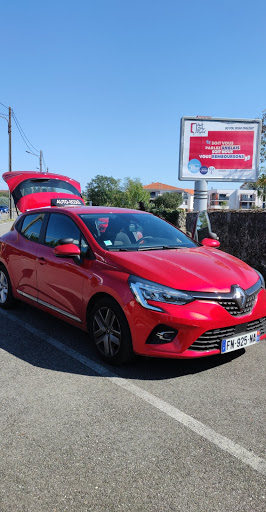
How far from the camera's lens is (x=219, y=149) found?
48.2 feet

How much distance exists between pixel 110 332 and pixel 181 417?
116cm

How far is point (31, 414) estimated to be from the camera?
120 inches

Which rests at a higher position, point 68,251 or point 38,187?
point 38,187

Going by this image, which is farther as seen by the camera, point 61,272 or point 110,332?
point 61,272

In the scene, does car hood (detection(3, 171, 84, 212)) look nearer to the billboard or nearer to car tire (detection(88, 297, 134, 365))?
the billboard

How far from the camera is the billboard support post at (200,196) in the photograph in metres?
13.9

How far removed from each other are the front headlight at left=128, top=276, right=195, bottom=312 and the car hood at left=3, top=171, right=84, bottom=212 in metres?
8.16

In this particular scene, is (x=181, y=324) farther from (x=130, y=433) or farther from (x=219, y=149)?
(x=219, y=149)

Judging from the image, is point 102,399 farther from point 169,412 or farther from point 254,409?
point 254,409

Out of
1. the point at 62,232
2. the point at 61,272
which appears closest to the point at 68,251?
the point at 61,272

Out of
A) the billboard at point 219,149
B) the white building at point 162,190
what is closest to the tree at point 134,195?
the white building at point 162,190

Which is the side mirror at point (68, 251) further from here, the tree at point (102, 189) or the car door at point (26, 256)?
the tree at point (102, 189)

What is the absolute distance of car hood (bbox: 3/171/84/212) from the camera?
38.5 ft

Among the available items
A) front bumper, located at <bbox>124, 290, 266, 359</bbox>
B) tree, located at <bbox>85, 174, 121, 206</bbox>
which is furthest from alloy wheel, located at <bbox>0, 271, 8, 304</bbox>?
tree, located at <bbox>85, 174, 121, 206</bbox>
